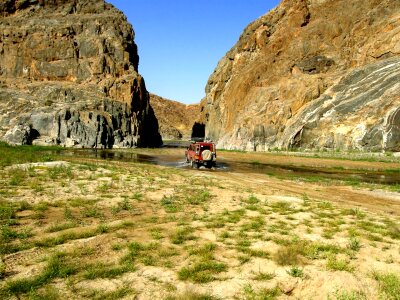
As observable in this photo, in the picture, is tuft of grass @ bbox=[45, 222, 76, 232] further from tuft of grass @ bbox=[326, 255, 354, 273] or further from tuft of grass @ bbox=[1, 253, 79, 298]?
tuft of grass @ bbox=[326, 255, 354, 273]

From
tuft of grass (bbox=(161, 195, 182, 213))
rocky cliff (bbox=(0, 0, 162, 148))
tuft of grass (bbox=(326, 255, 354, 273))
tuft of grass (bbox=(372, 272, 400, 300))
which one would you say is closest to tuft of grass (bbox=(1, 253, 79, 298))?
tuft of grass (bbox=(326, 255, 354, 273))

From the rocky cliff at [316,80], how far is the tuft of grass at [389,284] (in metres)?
47.5

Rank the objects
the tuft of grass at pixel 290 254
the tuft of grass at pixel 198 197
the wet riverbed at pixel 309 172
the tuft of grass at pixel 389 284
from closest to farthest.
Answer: the tuft of grass at pixel 389 284, the tuft of grass at pixel 290 254, the tuft of grass at pixel 198 197, the wet riverbed at pixel 309 172

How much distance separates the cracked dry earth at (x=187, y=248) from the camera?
19.7 ft

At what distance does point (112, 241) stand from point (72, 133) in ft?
225

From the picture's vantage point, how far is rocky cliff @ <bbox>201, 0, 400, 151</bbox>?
53312 mm

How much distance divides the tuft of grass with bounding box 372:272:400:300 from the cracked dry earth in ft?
0.10

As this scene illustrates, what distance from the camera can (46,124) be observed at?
70.2 metres

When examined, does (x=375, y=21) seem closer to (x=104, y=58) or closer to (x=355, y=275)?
(x=104, y=58)

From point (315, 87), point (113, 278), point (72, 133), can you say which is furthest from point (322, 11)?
point (113, 278)

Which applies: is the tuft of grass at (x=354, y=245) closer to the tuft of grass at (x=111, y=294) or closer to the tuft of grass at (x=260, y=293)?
the tuft of grass at (x=260, y=293)

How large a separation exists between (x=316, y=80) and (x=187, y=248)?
67.2 metres

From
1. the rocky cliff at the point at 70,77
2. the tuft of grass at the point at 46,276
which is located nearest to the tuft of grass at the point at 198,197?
the tuft of grass at the point at 46,276

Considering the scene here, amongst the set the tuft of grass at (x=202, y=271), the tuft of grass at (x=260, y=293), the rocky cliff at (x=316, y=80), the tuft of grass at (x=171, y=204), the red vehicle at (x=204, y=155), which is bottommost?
the tuft of grass at (x=260, y=293)
